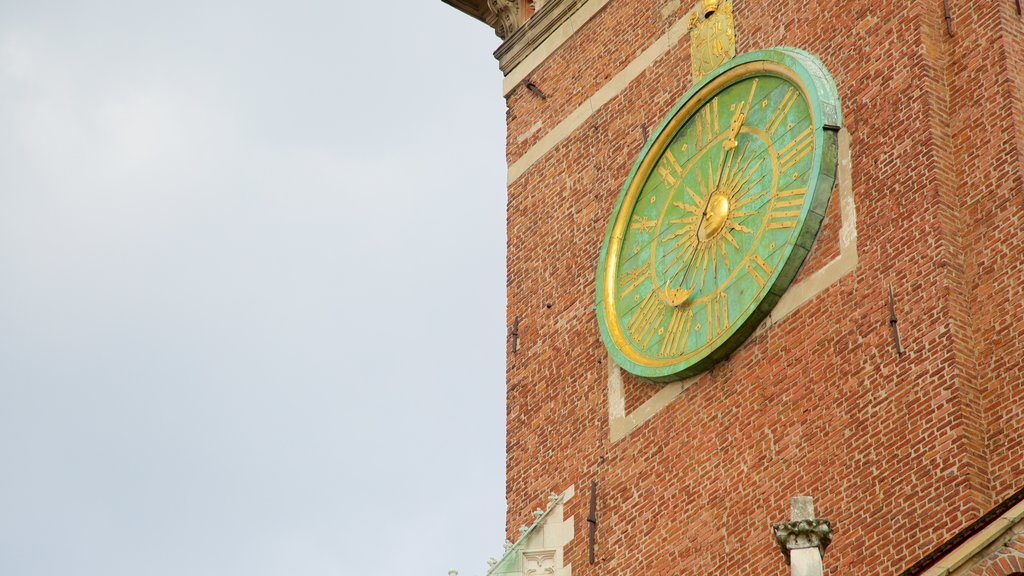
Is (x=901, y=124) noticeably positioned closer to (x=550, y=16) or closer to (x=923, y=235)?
(x=923, y=235)

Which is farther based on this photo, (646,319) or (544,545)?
(646,319)

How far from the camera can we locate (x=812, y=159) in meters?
22.9

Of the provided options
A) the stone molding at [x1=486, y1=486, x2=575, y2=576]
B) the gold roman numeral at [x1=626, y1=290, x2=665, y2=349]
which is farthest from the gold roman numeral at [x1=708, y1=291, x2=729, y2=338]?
the stone molding at [x1=486, y1=486, x2=575, y2=576]

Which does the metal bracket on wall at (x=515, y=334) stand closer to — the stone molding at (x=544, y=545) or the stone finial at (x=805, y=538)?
the stone molding at (x=544, y=545)

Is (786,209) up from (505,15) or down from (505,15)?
down

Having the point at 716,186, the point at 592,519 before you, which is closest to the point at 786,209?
the point at 716,186

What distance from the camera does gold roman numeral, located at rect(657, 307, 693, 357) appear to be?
23.9 m

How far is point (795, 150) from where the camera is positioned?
23.3m

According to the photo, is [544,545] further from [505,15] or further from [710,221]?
[505,15]

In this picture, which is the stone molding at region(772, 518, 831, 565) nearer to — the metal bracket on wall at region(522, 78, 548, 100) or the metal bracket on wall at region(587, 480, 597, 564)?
the metal bracket on wall at region(587, 480, 597, 564)

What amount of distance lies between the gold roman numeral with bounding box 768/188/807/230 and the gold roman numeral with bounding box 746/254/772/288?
0.31 meters

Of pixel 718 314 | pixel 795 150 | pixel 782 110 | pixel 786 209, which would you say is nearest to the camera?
pixel 786 209

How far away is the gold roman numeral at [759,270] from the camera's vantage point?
23000mm

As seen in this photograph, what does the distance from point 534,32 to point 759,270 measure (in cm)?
629
